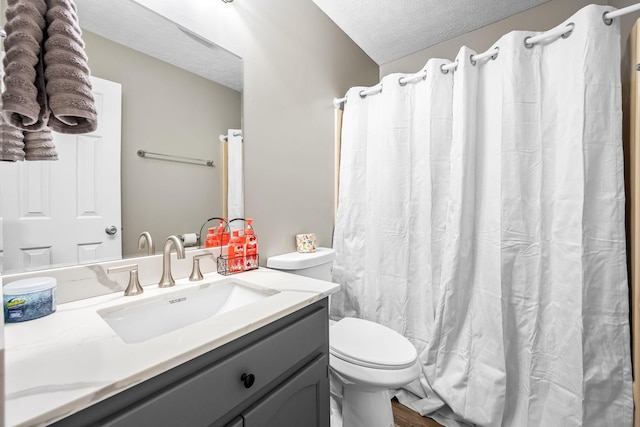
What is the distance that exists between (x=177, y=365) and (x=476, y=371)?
143cm

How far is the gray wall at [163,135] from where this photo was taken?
100cm

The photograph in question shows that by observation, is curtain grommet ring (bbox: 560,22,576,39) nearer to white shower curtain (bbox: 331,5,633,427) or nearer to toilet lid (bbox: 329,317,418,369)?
white shower curtain (bbox: 331,5,633,427)

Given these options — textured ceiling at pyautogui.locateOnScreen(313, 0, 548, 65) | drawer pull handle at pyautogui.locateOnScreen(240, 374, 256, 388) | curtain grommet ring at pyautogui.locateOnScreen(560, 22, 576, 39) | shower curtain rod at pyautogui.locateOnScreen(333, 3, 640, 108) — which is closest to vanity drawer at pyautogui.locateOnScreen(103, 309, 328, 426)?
drawer pull handle at pyautogui.locateOnScreen(240, 374, 256, 388)

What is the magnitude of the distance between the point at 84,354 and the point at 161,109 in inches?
34.3

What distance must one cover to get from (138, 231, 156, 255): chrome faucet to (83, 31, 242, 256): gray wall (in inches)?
0.6

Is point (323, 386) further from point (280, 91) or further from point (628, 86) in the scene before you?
point (628, 86)

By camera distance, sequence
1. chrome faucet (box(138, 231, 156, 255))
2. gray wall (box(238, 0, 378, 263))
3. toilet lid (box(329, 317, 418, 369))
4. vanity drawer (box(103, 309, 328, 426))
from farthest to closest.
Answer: gray wall (box(238, 0, 378, 263)) < toilet lid (box(329, 317, 418, 369)) < chrome faucet (box(138, 231, 156, 255)) < vanity drawer (box(103, 309, 328, 426))

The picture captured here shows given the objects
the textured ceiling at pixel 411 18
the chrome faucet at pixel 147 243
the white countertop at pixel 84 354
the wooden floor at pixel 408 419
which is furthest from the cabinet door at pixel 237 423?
the textured ceiling at pixel 411 18

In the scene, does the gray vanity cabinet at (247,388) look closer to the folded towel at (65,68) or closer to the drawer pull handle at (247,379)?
the drawer pull handle at (247,379)

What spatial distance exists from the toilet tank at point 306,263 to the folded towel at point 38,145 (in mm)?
950

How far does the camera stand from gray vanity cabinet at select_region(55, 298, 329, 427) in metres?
0.53

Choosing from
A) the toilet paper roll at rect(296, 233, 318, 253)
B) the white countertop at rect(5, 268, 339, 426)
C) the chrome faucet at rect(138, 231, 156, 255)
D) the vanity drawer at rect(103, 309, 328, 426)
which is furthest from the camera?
the toilet paper roll at rect(296, 233, 318, 253)

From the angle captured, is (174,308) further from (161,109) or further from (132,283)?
(161,109)

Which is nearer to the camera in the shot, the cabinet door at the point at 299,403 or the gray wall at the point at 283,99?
the cabinet door at the point at 299,403
